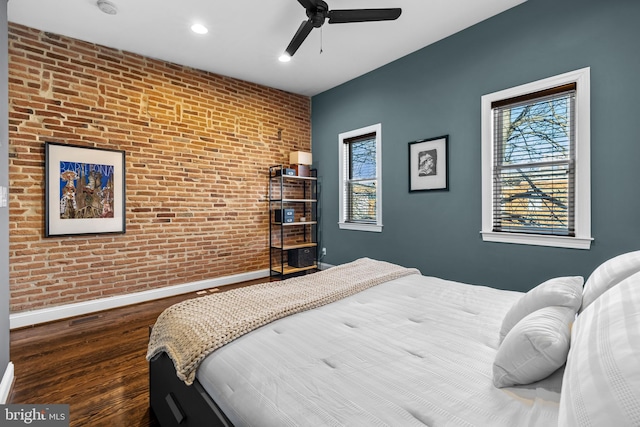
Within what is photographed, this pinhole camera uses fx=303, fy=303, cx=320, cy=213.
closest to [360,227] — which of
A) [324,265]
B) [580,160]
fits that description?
[324,265]

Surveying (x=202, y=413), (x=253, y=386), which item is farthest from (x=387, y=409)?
(x=202, y=413)

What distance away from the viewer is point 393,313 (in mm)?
1597

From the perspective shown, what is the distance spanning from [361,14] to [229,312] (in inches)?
98.7

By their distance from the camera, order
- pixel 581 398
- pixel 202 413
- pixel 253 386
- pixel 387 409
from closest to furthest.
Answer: pixel 581 398, pixel 387 409, pixel 253 386, pixel 202 413

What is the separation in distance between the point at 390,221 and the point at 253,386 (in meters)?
3.28

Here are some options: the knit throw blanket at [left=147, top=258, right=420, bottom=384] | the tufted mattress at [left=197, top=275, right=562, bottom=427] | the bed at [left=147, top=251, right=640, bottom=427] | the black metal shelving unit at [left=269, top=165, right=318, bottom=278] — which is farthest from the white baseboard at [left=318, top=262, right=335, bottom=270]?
the tufted mattress at [left=197, top=275, right=562, bottom=427]

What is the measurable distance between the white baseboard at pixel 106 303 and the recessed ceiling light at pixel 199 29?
2.98m

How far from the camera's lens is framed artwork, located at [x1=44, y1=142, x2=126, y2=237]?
3.07m

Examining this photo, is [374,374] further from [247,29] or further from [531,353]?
[247,29]

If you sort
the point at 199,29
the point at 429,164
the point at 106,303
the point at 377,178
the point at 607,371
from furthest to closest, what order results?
the point at 377,178
the point at 429,164
the point at 106,303
the point at 199,29
the point at 607,371

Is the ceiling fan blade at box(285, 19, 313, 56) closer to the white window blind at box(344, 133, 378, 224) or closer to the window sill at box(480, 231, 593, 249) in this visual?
the white window blind at box(344, 133, 378, 224)

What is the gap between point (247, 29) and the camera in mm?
3172

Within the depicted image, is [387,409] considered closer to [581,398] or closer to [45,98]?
[581,398]

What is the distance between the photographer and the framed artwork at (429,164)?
3453 mm
